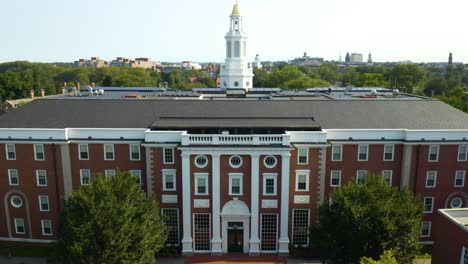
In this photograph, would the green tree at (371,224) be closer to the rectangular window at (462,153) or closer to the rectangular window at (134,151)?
the rectangular window at (462,153)

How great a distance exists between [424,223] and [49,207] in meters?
38.8

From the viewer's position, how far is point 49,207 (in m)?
41.4

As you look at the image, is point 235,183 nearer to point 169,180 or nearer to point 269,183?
point 269,183

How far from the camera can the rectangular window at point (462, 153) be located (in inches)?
1574

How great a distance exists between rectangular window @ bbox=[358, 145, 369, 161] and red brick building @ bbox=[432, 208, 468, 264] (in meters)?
10.2

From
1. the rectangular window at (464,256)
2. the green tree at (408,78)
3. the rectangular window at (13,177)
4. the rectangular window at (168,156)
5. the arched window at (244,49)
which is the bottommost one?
the rectangular window at (464,256)

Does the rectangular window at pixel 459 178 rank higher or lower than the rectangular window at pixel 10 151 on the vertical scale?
lower

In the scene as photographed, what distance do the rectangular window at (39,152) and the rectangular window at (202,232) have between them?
655 inches

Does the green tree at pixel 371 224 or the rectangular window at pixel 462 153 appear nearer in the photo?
the green tree at pixel 371 224

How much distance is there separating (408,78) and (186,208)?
4540 inches

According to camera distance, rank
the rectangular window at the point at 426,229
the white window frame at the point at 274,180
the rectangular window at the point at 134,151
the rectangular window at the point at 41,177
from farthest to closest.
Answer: the rectangular window at the point at 426,229, the rectangular window at the point at 41,177, the rectangular window at the point at 134,151, the white window frame at the point at 274,180

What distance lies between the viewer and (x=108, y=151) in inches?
1581

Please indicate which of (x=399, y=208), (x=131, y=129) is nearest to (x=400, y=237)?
(x=399, y=208)

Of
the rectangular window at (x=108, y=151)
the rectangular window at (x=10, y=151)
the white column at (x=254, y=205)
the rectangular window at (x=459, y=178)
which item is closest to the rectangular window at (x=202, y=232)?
the white column at (x=254, y=205)
